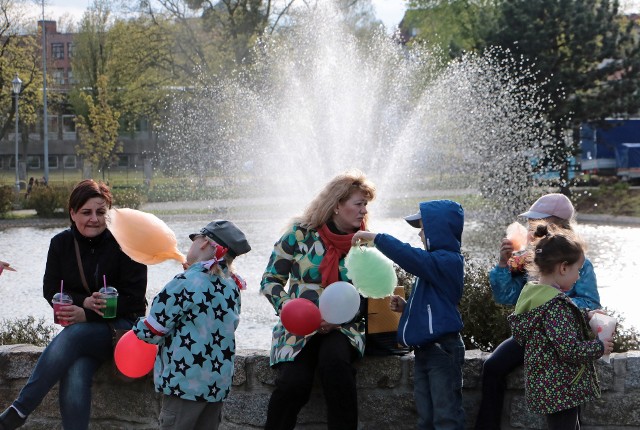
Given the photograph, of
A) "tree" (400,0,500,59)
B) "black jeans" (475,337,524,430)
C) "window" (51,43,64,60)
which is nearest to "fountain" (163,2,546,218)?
"tree" (400,0,500,59)

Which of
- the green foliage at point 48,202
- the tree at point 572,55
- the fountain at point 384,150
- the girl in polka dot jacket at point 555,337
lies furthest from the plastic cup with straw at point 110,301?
the tree at point 572,55

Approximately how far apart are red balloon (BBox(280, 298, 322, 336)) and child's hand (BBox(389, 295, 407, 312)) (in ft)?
1.91

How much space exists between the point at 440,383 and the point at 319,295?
0.85 meters

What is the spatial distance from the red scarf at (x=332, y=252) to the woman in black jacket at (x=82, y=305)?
1.08m

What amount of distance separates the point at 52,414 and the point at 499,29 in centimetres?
2647

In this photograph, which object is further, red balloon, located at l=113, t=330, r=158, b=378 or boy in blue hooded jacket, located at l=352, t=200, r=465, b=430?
red balloon, located at l=113, t=330, r=158, b=378

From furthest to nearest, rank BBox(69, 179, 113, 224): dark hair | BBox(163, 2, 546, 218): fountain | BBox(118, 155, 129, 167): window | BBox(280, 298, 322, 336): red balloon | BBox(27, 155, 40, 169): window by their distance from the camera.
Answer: BBox(27, 155, 40, 169): window, BBox(118, 155, 129, 167): window, BBox(163, 2, 546, 218): fountain, BBox(69, 179, 113, 224): dark hair, BBox(280, 298, 322, 336): red balloon

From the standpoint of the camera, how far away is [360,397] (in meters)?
5.16

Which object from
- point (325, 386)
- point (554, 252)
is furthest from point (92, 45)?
point (554, 252)

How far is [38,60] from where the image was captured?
180ft

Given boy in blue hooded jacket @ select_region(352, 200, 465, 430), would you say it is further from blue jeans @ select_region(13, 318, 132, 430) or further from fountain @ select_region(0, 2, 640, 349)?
fountain @ select_region(0, 2, 640, 349)

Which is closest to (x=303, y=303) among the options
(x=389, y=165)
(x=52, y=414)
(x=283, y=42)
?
(x=52, y=414)

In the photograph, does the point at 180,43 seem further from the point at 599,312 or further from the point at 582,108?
the point at 599,312

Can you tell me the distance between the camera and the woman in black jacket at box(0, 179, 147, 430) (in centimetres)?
504
